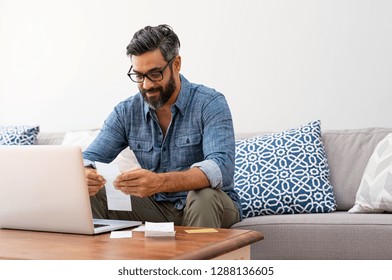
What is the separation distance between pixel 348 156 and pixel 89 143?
3.94 ft

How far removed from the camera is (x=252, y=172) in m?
2.73

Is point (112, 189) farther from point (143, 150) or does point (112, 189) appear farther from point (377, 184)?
point (377, 184)

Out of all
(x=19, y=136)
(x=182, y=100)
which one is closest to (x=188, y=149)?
(x=182, y=100)

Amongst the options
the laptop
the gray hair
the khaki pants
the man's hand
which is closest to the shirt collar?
the gray hair

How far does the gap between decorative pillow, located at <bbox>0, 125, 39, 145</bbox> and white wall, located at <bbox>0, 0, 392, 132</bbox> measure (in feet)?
1.13

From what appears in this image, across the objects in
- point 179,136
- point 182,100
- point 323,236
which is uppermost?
point 182,100

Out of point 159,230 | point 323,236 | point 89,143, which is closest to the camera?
point 159,230

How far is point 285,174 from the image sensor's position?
269 cm

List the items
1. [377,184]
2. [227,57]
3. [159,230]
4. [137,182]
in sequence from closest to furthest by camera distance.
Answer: [159,230] → [137,182] → [377,184] → [227,57]

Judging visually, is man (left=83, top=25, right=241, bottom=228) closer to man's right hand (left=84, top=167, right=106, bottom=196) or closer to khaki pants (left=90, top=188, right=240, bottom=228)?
khaki pants (left=90, top=188, right=240, bottom=228)

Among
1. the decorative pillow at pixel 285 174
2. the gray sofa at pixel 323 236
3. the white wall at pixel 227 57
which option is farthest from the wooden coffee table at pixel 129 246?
the white wall at pixel 227 57

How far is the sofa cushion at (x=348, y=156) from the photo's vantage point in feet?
8.82

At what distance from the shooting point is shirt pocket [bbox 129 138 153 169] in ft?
7.90

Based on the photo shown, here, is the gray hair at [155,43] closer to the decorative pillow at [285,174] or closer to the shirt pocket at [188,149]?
the shirt pocket at [188,149]
